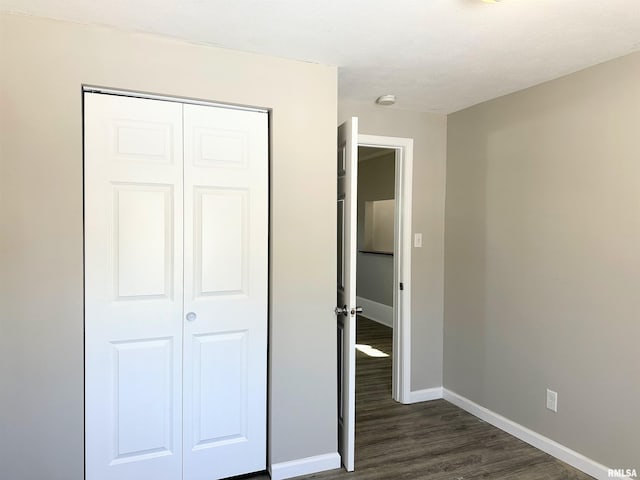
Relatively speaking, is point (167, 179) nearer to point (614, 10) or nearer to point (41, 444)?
point (41, 444)

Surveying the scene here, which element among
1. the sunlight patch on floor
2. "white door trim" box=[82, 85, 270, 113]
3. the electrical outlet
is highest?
"white door trim" box=[82, 85, 270, 113]

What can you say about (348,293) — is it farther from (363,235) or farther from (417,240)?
(363,235)

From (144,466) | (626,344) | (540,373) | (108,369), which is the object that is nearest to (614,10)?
(626,344)

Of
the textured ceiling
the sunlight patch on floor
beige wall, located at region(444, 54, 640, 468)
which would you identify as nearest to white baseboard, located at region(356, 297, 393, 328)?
the sunlight patch on floor

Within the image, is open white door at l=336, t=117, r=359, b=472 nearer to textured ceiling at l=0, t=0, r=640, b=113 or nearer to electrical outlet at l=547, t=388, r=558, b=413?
textured ceiling at l=0, t=0, r=640, b=113

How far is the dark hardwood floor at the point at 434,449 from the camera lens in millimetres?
2412

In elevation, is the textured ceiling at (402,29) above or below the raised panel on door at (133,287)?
above

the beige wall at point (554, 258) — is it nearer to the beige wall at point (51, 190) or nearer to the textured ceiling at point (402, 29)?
the textured ceiling at point (402, 29)

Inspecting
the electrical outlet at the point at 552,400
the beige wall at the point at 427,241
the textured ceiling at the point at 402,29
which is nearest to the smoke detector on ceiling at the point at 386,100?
the beige wall at the point at 427,241

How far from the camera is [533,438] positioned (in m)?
2.74

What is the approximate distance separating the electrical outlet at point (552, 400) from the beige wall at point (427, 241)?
3.22ft

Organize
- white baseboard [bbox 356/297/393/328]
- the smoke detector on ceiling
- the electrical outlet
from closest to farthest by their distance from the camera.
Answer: the electrical outlet < the smoke detector on ceiling < white baseboard [bbox 356/297/393/328]

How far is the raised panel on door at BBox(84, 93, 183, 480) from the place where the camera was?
6.63 feet

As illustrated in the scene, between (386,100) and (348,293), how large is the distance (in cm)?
150
